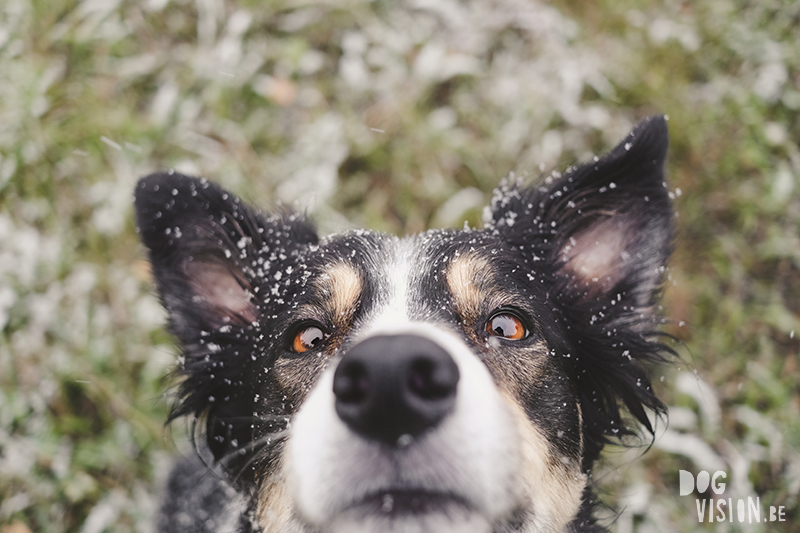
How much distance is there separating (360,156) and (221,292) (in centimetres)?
254

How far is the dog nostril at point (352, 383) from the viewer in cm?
157

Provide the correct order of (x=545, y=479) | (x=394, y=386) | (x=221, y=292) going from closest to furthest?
1. (x=394, y=386)
2. (x=545, y=479)
3. (x=221, y=292)

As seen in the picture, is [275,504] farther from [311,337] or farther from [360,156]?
[360,156]

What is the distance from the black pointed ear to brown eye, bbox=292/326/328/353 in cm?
97

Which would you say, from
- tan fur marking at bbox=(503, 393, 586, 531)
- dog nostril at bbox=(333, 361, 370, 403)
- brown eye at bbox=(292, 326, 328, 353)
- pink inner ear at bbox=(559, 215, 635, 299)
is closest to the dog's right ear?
brown eye at bbox=(292, 326, 328, 353)

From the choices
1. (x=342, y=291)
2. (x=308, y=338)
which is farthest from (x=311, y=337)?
(x=342, y=291)

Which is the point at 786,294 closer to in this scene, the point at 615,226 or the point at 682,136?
the point at 682,136

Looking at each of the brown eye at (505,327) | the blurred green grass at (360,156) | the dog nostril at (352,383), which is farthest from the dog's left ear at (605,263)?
the blurred green grass at (360,156)

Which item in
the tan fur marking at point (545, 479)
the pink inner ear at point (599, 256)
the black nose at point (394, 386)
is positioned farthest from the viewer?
the pink inner ear at point (599, 256)

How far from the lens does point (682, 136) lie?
4707 millimetres

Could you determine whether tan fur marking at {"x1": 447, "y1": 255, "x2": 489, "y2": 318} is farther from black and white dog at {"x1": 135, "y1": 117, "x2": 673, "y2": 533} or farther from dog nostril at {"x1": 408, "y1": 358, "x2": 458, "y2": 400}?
dog nostril at {"x1": 408, "y1": 358, "x2": 458, "y2": 400}

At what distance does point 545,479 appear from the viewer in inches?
80.8

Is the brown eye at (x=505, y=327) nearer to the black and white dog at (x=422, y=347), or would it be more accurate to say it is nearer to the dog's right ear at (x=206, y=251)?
the black and white dog at (x=422, y=347)

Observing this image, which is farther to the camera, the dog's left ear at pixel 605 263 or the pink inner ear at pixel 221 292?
the pink inner ear at pixel 221 292
